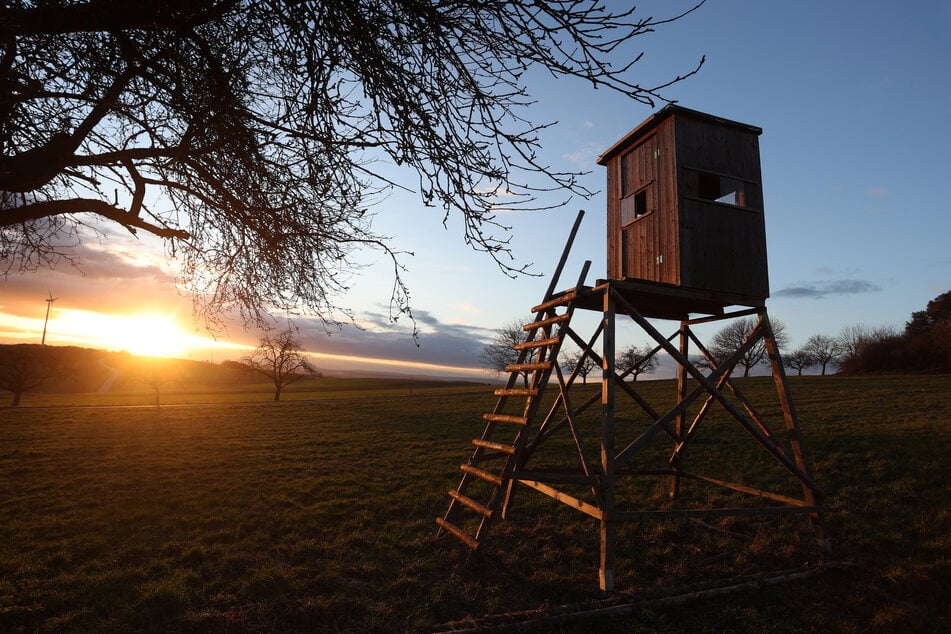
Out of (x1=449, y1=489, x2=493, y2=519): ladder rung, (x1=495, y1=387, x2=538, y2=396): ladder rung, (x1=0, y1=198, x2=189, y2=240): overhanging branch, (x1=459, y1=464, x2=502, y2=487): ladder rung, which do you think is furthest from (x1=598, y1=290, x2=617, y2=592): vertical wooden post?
(x1=0, y1=198, x2=189, y2=240): overhanging branch

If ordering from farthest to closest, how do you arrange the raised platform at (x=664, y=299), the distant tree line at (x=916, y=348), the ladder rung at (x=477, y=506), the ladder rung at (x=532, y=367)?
the distant tree line at (x=916, y=348) → the raised platform at (x=664, y=299) → the ladder rung at (x=532, y=367) → the ladder rung at (x=477, y=506)

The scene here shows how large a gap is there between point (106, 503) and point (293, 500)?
392cm

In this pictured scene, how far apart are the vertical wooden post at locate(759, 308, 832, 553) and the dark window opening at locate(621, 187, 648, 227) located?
9.67ft

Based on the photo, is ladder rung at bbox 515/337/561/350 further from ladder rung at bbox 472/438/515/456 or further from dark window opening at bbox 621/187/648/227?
dark window opening at bbox 621/187/648/227

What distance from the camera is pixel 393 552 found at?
8.00 m

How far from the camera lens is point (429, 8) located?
3836mm

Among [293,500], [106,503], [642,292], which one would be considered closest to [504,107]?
[642,292]

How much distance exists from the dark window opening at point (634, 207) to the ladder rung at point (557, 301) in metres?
2.74

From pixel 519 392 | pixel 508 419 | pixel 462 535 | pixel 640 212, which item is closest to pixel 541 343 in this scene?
pixel 519 392

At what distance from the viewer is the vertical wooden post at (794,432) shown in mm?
8320

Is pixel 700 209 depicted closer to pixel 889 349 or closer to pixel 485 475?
pixel 485 475

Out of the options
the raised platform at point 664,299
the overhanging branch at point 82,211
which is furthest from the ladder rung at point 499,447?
the overhanging branch at point 82,211

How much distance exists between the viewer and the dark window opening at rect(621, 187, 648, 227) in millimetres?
10180

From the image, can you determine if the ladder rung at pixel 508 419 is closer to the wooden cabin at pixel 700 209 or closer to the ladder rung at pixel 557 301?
the ladder rung at pixel 557 301
